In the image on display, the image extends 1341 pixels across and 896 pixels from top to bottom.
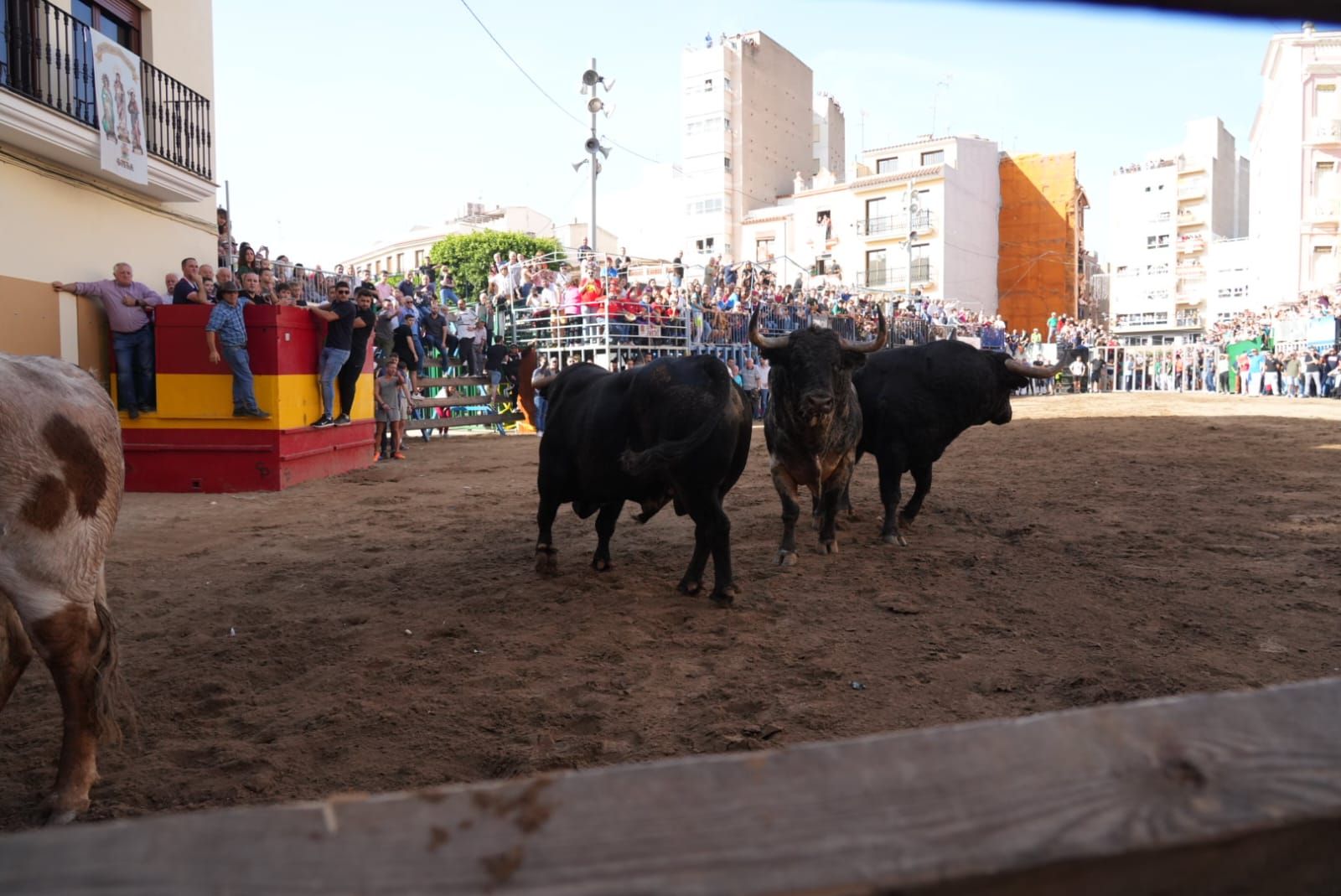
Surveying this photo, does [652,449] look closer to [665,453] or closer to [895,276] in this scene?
[665,453]

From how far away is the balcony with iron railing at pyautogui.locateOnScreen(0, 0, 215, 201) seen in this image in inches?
415

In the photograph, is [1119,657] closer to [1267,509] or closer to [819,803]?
[819,803]

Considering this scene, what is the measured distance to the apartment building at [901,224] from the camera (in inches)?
1959

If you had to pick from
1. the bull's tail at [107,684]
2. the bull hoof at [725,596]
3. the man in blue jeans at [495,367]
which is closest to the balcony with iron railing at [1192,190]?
the man in blue jeans at [495,367]

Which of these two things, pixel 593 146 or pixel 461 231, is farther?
pixel 461 231

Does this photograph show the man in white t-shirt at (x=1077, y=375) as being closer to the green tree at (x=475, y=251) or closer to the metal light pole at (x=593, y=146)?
the metal light pole at (x=593, y=146)

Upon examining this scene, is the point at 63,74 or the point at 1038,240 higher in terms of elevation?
the point at 1038,240

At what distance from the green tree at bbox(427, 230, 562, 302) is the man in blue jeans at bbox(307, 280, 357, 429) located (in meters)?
43.1

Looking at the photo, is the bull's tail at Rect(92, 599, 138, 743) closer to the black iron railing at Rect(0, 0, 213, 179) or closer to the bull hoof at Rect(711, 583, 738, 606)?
the bull hoof at Rect(711, 583, 738, 606)

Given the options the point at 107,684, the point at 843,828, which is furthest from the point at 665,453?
the point at 843,828

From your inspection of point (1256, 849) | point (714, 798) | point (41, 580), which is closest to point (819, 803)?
point (714, 798)

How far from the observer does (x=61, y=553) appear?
3.11m

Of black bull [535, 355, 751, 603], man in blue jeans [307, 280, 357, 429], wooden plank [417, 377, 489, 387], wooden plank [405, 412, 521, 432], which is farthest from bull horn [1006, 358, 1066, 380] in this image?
wooden plank [417, 377, 489, 387]

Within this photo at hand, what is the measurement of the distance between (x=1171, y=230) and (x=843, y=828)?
74088 mm
